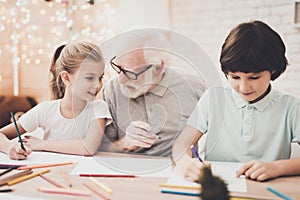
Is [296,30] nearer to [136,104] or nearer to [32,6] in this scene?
[136,104]

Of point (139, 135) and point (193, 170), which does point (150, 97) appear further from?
point (193, 170)

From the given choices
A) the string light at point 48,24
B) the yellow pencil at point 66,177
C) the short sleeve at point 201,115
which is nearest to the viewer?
the yellow pencil at point 66,177

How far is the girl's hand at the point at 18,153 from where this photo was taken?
1214mm

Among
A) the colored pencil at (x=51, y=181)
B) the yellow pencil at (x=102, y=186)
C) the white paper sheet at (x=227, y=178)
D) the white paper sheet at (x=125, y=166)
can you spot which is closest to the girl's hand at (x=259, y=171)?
the white paper sheet at (x=227, y=178)

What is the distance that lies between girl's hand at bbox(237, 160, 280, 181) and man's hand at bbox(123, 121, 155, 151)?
293mm

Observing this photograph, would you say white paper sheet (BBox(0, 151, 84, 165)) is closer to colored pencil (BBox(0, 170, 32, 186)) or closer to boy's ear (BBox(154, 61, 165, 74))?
colored pencil (BBox(0, 170, 32, 186))

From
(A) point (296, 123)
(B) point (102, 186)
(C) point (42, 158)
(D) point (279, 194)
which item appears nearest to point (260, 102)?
(A) point (296, 123)

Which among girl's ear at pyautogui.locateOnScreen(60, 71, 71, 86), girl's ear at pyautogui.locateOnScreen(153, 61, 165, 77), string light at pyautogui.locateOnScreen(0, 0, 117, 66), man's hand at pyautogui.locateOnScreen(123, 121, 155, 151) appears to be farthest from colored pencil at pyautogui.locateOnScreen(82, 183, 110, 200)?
string light at pyautogui.locateOnScreen(0, 0, 117, 66)

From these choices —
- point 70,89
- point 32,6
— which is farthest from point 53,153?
point 32,6

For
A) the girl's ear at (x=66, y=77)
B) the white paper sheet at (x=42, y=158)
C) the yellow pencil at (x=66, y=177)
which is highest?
the girl's ear at (x=66, y=77)

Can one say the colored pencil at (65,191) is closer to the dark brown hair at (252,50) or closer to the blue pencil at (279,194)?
the blue pencil at (279,194)

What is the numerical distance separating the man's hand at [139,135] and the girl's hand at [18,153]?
301 mm

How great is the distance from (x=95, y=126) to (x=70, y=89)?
0.53 ft

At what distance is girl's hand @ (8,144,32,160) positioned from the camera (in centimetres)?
121
